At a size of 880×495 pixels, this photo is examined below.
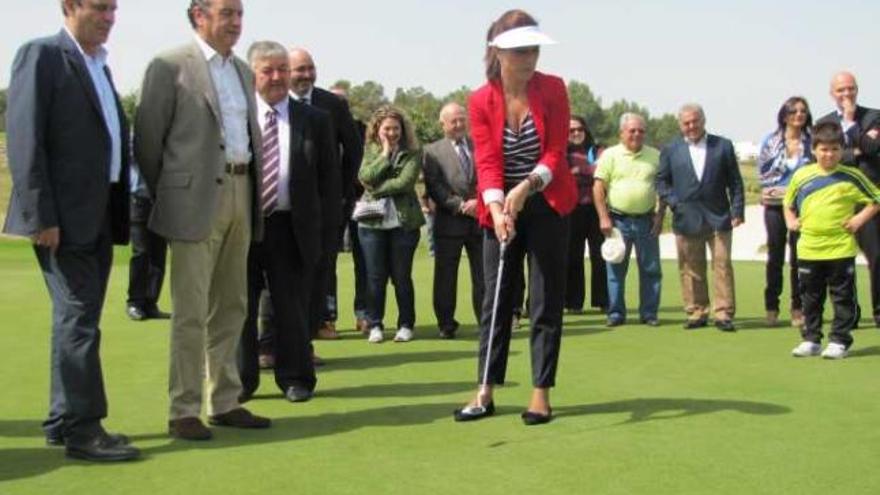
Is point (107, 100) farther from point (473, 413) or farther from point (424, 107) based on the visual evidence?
point (424, 107)

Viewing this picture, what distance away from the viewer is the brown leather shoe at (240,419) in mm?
5664

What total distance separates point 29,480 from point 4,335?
15.0ft

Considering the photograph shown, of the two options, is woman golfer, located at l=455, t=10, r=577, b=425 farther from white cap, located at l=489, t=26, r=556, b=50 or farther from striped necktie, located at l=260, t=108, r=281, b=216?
striped necktie, located at l=260, t=108, r=281, b=216

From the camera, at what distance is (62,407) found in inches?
200

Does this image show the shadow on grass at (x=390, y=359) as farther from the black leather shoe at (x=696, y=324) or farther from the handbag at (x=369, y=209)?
the black leather shoe at (x=696, y=324)

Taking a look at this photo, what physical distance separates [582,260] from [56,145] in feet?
22.0

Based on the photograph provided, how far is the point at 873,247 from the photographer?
9.01 meters

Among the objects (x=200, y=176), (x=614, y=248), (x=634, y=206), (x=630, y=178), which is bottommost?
(x=614, y=248)

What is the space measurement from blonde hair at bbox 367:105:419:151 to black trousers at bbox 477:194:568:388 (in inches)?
124

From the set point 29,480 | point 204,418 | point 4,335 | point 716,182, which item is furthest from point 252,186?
point 716,182

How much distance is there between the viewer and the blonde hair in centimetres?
895

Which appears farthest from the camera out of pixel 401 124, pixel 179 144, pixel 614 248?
pixel 614 248

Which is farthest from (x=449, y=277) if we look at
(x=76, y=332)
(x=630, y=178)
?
(x=76, y=332)

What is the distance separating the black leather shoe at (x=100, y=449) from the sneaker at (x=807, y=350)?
4.76 meters
